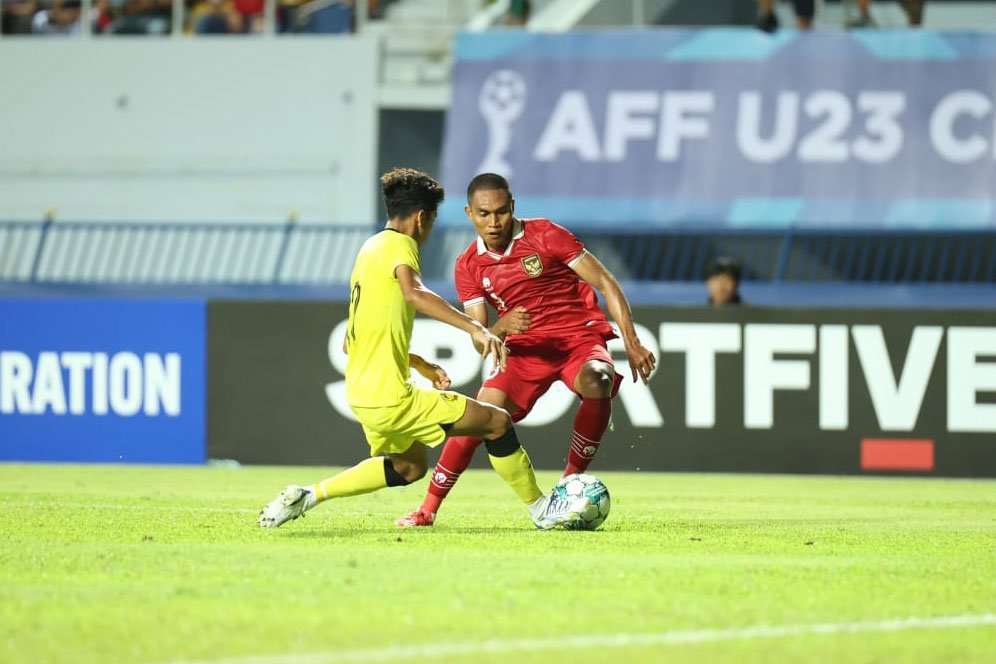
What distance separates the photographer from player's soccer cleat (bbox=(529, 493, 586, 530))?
29.4 ft

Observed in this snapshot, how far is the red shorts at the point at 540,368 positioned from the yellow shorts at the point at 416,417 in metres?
1.27

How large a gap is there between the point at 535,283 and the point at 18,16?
51.4 feet

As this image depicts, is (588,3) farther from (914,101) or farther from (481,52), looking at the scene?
(914,101)

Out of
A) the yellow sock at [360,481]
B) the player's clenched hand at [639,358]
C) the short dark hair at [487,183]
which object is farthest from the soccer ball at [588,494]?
the short dark hair at [487,183]

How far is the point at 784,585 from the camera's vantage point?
6.78 meters

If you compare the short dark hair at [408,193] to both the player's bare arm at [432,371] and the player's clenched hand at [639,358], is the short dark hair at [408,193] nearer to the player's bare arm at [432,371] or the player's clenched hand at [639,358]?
the player's bare arm at [432,371]

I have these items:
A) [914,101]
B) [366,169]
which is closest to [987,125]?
[914,101]

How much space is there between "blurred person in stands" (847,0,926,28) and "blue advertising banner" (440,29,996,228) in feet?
2.41

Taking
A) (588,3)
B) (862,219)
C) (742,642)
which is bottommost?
(862,219)

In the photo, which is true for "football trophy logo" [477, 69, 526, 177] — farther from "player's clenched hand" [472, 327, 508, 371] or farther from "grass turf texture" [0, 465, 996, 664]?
"player's clenched hand" [472, 327, 508, 371]

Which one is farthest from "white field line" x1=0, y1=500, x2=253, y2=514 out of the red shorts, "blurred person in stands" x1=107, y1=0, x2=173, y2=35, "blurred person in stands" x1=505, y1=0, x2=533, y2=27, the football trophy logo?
"blurred person in stands" x1=107, y1=0, x2=173, y2=35

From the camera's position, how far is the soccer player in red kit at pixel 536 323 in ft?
30.8

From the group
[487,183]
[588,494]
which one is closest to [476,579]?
[588,494]

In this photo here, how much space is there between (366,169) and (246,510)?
1205cm
